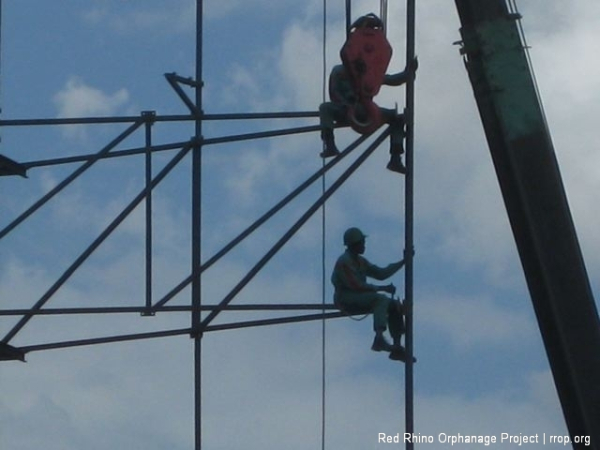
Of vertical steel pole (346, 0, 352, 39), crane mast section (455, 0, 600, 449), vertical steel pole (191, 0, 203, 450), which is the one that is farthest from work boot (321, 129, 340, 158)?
crane mast section (455, 0, 600, 449)

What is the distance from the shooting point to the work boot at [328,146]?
61.2ft

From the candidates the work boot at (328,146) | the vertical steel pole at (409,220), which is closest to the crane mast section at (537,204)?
the vertical steel pole at (409,220)

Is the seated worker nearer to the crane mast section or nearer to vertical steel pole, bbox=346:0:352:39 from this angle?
vertical steel pole, bbox=346:0:352:39

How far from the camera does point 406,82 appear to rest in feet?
61.3

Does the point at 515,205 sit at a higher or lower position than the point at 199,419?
higher

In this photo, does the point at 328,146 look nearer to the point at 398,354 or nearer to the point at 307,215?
the point at 307,215

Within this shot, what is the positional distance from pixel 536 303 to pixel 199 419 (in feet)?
12.4

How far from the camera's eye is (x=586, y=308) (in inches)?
649

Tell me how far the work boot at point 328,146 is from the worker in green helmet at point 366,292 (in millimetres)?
783

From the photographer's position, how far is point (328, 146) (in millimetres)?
18672

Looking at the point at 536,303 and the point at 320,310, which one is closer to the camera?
the point at 536,303

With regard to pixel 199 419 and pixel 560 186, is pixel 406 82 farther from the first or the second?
pixel 199 419

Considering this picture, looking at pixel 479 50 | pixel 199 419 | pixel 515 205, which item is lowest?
pixel 199 419

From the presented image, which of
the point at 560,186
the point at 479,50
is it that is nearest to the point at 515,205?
the point at 560,186
